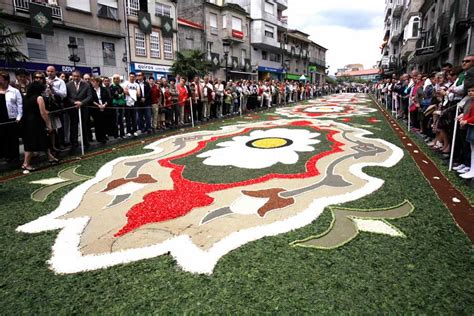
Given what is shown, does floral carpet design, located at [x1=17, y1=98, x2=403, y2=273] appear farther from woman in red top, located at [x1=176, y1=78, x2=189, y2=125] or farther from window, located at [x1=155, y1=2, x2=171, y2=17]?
window, located at [x1=155, y1=2, x2=171, y2=17]

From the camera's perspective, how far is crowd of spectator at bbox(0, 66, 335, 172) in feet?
21.1

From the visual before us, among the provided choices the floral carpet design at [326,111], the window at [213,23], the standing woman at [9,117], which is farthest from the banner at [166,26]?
the standing woman at [9,117]

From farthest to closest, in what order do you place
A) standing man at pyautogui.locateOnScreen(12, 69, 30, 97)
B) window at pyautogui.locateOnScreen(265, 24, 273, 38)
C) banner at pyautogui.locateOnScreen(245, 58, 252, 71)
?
1. window at pyautogui.locateOnScreen(265, 24, 273, 38)
2. banner at pyautogui.locateOnScreen(245, 58, 252, 71)
3. standing man at pyautogui.locateOnScreen(12, 69, 30, 97)

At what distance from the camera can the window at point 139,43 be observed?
26828mm

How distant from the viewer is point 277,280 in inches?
104

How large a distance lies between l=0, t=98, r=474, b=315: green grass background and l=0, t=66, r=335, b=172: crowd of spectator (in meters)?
3.73

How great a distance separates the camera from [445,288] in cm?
248

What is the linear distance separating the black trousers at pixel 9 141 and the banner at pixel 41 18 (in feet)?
52.3

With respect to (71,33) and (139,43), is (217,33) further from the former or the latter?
(71,33)

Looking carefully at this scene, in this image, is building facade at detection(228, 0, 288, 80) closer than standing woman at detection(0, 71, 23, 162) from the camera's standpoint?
No

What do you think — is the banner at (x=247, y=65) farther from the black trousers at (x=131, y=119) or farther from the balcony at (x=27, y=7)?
the black trousers at (x=131, y=119)

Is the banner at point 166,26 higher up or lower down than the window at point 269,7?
lower down

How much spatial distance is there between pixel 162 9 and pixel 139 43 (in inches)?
188

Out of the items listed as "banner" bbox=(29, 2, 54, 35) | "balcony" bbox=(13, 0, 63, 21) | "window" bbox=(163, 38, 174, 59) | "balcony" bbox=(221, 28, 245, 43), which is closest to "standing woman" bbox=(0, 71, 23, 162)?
"banner" bbox=(29, 2, 54, 35)
